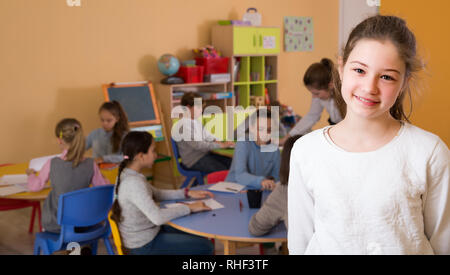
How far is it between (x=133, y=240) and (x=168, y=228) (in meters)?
0.35

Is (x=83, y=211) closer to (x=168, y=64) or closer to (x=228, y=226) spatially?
(x=228, y=226)

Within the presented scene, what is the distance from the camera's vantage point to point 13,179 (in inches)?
135

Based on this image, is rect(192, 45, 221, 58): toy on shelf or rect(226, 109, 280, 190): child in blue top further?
rect(192, 45, 221, 58): toy on shelf

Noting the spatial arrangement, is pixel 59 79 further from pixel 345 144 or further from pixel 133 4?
pixel 345 144

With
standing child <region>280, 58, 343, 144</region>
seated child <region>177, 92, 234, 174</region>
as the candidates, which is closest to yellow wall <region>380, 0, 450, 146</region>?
standing child <region>280, 58, 343, 144</region>

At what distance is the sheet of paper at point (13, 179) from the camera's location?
11.0 feet

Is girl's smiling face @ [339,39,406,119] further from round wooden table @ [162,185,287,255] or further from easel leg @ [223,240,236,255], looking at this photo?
easel leg @ [223,240,236,255]

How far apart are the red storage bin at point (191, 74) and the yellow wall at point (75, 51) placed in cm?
29

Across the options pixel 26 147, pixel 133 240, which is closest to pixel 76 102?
pixel 26 147

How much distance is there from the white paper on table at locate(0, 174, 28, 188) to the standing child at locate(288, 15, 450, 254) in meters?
2.75

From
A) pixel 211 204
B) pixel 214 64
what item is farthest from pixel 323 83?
pixel 214 64

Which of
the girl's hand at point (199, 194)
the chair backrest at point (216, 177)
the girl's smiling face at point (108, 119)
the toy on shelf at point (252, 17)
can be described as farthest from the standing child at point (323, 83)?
the toy on shelf at point (252, 17)

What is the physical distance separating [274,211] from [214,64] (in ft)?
12.2

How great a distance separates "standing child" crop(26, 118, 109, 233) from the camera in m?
3.06
